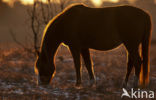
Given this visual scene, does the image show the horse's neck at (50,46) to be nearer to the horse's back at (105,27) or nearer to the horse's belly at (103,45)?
the horse's back at (105,27)

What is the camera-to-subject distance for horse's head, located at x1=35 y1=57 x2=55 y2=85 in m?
7.25

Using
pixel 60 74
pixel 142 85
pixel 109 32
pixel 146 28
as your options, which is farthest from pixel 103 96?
pixel 60 74

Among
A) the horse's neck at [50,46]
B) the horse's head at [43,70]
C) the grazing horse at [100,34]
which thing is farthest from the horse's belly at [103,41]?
the horse's head at [43,70]

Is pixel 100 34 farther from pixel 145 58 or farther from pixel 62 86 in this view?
pixel 62 86

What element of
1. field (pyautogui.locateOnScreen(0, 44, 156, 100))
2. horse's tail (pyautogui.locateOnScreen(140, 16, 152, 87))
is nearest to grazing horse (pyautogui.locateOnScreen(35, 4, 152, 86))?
horse's tail (pyautogui.locateOnScreen(140, 16, 152, 87))

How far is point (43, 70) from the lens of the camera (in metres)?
7.32

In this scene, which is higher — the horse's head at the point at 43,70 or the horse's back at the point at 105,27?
the horse's back at the point at 105,27

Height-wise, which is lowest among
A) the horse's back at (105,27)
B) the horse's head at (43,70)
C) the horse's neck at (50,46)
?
the horse's head at (43,70)

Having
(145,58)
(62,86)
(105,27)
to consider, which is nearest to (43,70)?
(62,86)

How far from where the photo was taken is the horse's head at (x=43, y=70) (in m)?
7.25

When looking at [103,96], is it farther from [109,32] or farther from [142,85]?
[109,32]

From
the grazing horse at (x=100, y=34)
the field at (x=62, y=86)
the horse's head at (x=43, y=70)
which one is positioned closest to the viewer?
the field at (x=62, y=86)

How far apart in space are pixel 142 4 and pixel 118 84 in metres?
43.2

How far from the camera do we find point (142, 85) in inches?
290
